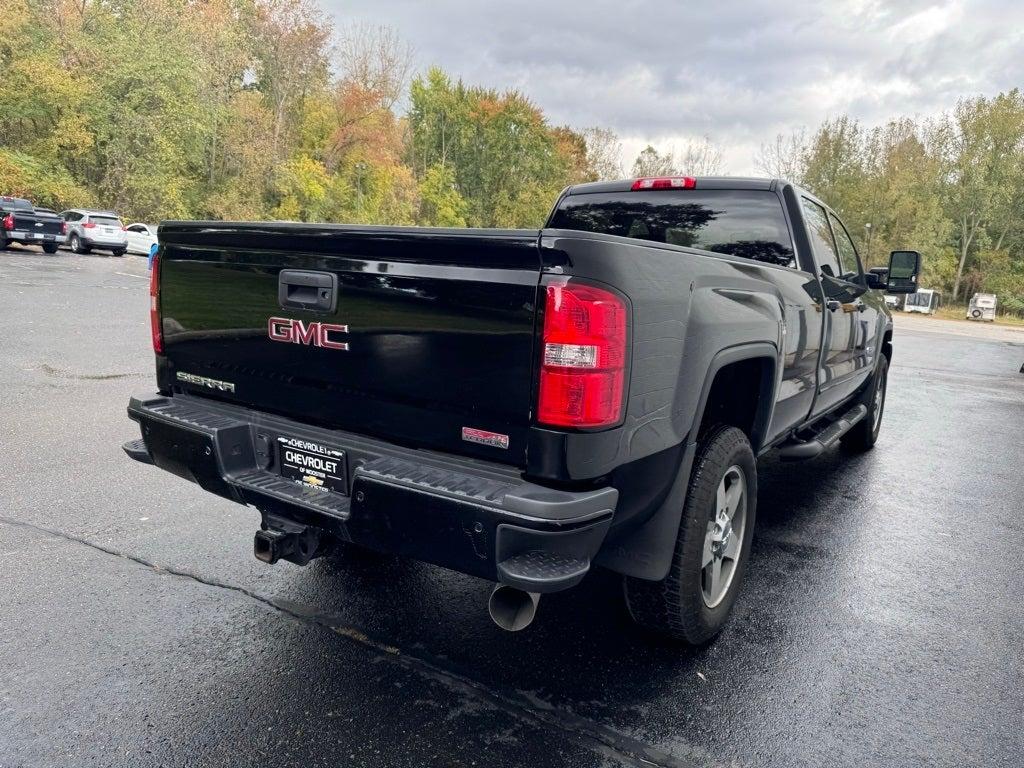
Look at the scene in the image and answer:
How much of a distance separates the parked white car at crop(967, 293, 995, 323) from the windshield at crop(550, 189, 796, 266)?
5159 cm

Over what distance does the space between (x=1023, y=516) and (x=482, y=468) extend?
14.7 feet

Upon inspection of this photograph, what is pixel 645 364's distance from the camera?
2291 millimetres

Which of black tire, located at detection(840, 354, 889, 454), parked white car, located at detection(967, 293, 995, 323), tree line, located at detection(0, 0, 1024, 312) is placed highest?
tree line, located at detection(0, 0, 1024, 312)

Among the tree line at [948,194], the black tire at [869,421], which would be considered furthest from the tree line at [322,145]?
the black tire at [869,421]

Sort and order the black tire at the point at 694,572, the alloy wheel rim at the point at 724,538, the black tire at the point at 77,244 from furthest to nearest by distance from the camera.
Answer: the black tire at the point at 77,244 < the alloy wheel rim at the point at 724,538 < the black tire at the point at 694,572

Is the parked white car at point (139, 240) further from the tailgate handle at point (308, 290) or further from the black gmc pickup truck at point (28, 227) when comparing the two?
the tailgate handle at point (308, 290)

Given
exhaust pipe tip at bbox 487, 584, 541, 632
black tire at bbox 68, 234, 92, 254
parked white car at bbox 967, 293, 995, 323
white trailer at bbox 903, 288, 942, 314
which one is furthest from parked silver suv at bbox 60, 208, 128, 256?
parked white car at bbox 967, 293, 995, 323

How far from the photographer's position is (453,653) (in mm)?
2869

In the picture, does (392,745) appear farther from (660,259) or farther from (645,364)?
(660,259)

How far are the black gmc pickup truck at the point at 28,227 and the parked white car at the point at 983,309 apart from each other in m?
50.6

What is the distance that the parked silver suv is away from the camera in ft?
88.0

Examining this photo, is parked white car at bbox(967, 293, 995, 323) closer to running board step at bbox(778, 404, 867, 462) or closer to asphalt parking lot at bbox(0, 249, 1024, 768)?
asphalt parking lot at bbox(0, 249, 1024, 768)

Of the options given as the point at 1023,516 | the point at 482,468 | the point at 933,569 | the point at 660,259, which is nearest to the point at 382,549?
the point at 482,468

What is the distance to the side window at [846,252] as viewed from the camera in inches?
200
